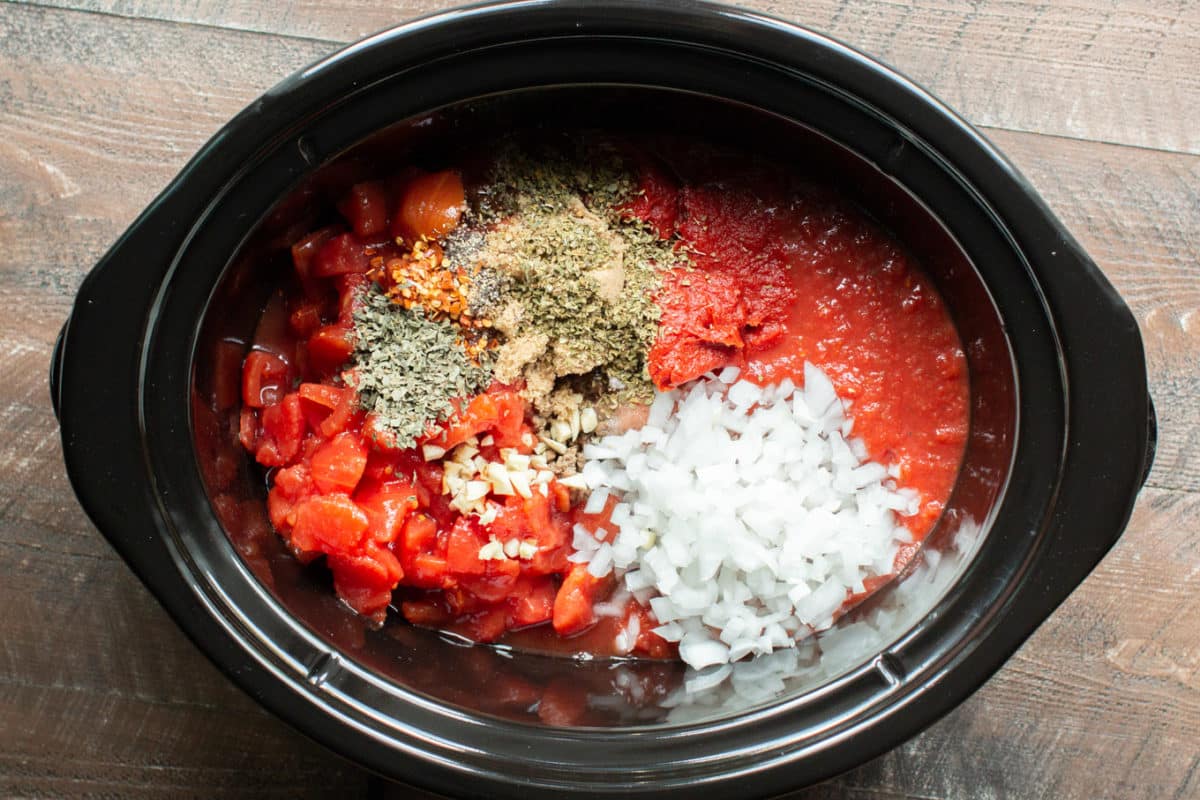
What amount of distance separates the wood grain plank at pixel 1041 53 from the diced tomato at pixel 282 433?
0.75 m

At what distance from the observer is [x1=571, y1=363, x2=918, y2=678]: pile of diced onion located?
1.67 metres

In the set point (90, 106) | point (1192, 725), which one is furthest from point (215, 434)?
point (1192, 725)

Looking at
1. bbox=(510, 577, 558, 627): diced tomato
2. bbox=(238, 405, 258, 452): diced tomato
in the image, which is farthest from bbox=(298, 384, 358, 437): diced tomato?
bbox=(510, 577, 558, 627): diced tomato

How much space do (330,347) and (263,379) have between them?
0.52 ft

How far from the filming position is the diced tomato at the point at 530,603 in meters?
1.71

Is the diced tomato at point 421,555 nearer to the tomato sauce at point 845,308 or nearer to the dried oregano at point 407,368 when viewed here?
the dried oregano at point 407,368

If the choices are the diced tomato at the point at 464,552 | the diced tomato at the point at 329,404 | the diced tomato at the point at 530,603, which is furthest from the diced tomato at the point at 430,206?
the diced tomato at the point at 530,603

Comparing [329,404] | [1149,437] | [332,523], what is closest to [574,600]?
[332,523]

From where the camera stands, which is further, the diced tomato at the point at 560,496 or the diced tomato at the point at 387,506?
the diced tomato at the point at 560,496

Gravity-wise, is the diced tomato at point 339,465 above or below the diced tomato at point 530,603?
above

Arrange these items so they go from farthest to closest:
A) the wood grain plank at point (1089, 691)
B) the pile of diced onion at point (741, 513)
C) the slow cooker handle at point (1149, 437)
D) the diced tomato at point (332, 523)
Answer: the wood grain plank at point (1089, 691)
the pile of diced onion at point (741, 513)
the diced tomato at point (332, 523)
the slow cooker handle at point (1149, 437)

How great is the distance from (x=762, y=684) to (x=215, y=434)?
110cm

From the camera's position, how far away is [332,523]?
1.57 metres

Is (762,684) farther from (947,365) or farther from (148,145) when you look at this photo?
(148,145)
